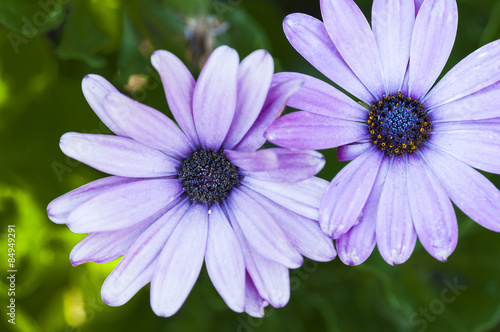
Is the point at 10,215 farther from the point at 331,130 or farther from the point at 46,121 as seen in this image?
the point at 331,130

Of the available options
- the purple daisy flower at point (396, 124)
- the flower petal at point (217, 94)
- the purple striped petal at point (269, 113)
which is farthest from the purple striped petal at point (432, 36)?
the flower petal at point (217, 94)

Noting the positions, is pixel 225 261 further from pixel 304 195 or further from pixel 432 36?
pixel 432 36

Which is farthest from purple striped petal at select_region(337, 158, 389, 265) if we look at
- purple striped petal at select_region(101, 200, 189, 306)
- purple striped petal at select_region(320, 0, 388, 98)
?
purple striped petal at select_region(101, 200, 189, 306)

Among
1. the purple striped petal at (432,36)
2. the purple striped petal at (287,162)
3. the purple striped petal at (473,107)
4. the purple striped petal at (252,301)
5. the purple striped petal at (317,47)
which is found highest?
the purple striped petal at (432,36)

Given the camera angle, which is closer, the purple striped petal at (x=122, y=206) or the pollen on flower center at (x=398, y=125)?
the purple striped petal at (x=122, y=206)

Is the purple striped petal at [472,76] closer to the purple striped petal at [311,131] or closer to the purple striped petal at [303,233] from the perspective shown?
the purple striped petal at [311,131]

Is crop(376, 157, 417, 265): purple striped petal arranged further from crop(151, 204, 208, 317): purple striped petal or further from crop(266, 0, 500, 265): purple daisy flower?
crop(151, 204, 208, 317): purple striped petal

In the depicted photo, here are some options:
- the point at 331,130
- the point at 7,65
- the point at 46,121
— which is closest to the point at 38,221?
the point at 46,121
